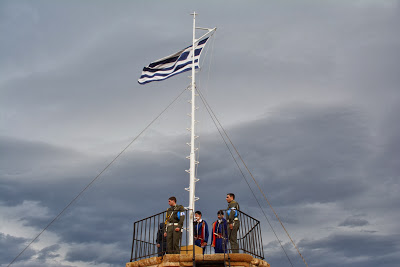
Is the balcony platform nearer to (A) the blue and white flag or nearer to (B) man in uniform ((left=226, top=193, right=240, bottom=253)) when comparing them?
(B) man in uniform ((left=226, top=193, right=240, bottom=253))

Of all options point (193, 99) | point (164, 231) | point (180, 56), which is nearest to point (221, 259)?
point (164, 231)

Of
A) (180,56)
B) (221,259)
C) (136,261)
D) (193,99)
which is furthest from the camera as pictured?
(180,56)

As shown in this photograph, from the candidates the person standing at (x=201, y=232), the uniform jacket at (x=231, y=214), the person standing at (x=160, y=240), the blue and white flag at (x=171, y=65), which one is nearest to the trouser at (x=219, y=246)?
the person standing at (x=201, y=232)

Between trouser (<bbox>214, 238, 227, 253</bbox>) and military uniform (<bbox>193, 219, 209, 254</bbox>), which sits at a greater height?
military uniform (<bbox>193, 219, 209, 254</bbox>)

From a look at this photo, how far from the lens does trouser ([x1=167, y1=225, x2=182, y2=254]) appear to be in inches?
518

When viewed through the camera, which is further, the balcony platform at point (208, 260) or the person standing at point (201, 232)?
the person standing at point (201, 232)

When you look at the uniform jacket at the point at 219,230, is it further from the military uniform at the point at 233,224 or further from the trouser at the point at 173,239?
the trouser at the point at 173,239

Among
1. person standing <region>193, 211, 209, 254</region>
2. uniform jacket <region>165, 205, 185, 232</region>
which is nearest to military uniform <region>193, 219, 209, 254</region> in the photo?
person standing <region>193, 211, 209, 254</region>

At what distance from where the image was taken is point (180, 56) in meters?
19.6

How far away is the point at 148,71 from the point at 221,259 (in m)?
11.4

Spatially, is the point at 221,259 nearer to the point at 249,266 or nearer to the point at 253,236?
the point at 249,266

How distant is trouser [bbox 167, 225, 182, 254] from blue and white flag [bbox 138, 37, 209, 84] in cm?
818

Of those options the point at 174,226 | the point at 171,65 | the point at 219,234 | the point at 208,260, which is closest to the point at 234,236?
the point at 219,234

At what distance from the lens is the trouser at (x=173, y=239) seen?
1316 centimetres
